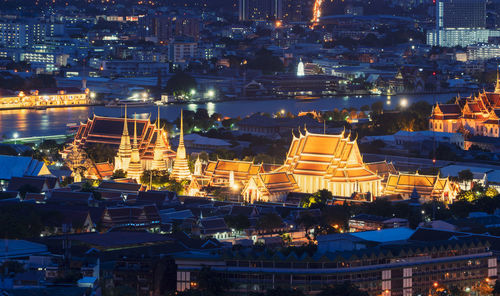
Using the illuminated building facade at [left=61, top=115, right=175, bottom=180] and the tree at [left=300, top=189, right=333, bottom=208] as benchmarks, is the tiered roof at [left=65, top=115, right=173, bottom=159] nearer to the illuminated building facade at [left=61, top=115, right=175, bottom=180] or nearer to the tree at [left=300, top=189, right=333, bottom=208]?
the illuminated building facade at [left=61, top=115, right=175, bottom=180]

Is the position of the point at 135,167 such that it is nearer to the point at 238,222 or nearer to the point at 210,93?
the point at 238,222

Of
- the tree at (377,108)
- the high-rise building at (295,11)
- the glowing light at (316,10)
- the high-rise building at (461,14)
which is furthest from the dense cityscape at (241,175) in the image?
the glowing light at (316,10)

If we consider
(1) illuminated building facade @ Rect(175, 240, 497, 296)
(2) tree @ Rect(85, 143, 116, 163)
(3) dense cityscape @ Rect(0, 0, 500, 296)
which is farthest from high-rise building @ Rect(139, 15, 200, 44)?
(1) illuminated building facade @ Rect(175, 240, 497, 296)

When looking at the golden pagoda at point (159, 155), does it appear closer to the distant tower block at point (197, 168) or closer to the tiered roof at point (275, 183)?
the distant tower block at point (197, 168)

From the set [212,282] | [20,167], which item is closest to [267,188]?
[20,167]

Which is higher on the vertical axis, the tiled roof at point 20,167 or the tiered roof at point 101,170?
the tiled roof at point 20,167
